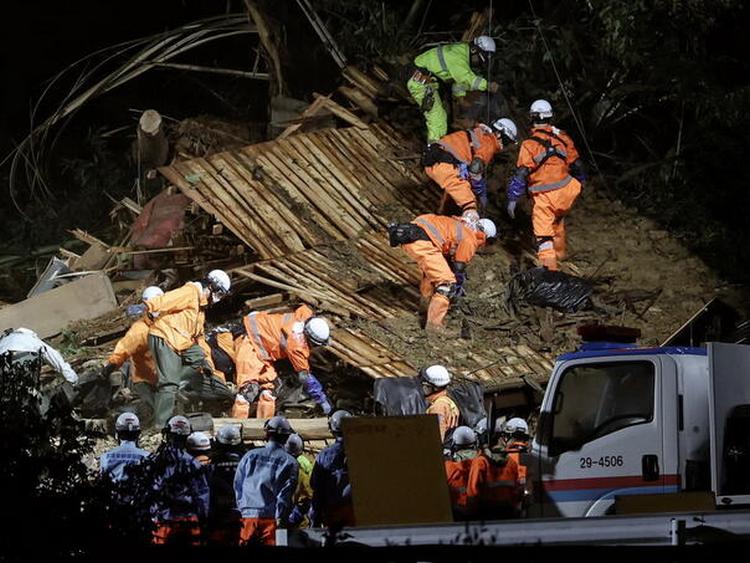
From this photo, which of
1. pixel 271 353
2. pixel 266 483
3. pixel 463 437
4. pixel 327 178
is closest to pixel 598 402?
pixel 463 437

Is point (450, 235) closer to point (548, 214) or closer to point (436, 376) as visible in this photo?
point (548, 214)

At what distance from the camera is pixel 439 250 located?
15680 mm

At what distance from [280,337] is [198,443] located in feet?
9.04

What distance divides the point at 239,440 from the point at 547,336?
445 centimetres

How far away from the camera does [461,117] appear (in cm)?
1884

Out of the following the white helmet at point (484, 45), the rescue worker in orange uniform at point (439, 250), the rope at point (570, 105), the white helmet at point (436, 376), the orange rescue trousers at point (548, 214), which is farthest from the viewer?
the rope at point (570, 105)

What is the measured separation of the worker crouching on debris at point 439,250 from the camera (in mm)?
15570

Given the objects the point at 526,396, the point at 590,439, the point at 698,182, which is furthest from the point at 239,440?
the point at 698,182

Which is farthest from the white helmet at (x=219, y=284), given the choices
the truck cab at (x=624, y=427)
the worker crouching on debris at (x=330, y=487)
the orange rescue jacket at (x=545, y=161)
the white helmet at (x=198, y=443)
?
the truck cab at (x=624, y=427)

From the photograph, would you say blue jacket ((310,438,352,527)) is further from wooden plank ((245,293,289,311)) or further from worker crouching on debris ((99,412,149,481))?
wooden plank ((245,293,289,311))

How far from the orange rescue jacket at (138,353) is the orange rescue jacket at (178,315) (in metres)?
0.15

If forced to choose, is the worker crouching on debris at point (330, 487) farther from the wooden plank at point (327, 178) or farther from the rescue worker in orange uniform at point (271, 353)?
the wooden plank at point (327, 178)

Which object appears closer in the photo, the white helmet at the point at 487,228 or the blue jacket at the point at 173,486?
the blue jacket at the point at 173,486

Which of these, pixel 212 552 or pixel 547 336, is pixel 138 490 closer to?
pixel 212 552
